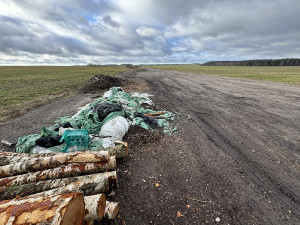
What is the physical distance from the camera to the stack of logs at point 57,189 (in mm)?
1490

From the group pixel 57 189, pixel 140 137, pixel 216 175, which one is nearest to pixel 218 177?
pixel 216 175

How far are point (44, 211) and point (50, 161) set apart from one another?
5.66ft

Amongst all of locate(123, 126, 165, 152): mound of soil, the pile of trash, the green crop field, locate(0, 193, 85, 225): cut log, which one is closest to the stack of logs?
locate(0, 193, 85, 225): cut log

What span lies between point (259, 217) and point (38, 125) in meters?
7.73

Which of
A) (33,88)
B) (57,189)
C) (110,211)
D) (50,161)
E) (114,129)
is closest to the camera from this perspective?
(110,211)

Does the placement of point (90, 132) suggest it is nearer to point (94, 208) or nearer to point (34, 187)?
point (34, 187)

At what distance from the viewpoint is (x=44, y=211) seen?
1.49m

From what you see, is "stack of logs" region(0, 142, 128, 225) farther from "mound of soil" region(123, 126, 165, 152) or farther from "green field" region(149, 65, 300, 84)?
"green field" region(149, 65, 300, 84)

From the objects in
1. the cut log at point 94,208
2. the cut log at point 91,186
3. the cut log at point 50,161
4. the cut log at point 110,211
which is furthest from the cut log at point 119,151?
the cut log at point 94,208

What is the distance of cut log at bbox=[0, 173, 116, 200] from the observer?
2479 mm

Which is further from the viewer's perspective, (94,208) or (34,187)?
(34,187)

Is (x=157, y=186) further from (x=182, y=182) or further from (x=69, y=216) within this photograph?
(x=69, y=216)

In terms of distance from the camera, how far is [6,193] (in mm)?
2473

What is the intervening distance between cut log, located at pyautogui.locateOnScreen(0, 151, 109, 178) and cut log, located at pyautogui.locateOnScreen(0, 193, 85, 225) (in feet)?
4.33
